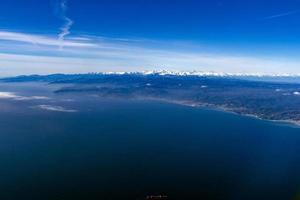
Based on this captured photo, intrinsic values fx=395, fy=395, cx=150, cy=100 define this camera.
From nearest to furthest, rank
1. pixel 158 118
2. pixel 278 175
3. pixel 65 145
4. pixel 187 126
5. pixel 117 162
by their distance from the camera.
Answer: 1. pixel 278 175
2. pixel 117 162
3. pixel 65 145
4. pixel 187 126
5. pixel 158 118

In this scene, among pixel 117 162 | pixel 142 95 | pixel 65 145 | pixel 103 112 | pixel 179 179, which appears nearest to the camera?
pixel 179 179

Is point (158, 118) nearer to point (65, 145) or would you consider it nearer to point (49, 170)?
point (65, 145)

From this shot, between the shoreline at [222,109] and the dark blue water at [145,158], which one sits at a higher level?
the dark blue water at [145,158]

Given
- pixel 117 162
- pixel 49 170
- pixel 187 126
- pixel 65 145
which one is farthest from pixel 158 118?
pixel 49 170

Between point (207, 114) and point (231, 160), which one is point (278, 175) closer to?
point (231, 160)

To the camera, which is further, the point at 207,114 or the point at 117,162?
the point at 207,114

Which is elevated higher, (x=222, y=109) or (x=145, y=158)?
(x=145, y=158)

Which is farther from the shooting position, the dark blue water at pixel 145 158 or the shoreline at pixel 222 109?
the shoreline at pixel 222 109

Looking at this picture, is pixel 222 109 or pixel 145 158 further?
pixel 222 109
